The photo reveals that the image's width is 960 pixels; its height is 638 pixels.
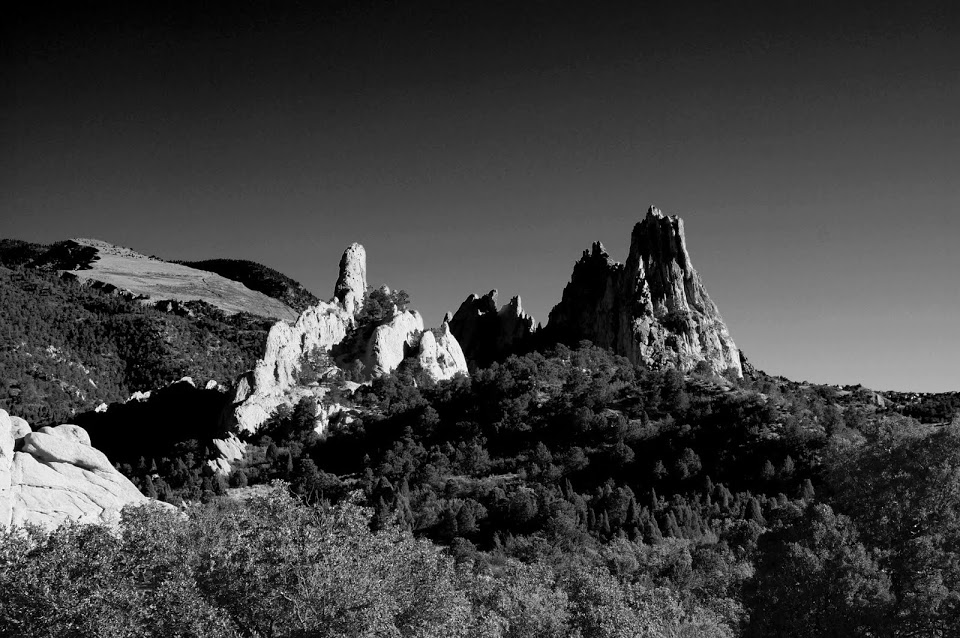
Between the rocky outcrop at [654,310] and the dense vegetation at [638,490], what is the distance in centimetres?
905

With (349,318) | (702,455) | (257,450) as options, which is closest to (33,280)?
(349,318)

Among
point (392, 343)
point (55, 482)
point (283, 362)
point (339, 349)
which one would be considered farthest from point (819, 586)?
point (339, 349)

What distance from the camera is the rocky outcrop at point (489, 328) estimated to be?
143250mm

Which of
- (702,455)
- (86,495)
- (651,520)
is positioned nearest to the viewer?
(86,495)

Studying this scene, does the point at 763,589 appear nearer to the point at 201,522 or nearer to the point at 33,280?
the point at 201,522

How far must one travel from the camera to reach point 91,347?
151250 mm

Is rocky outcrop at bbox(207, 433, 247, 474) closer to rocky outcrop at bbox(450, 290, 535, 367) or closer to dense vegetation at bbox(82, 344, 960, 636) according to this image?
dense vegetation at bbox(82, 344, 960, 636)

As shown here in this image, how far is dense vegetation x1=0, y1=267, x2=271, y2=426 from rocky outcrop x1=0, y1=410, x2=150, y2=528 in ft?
263

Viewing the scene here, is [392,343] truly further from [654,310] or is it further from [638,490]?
[654,310]

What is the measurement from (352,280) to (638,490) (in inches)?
2494

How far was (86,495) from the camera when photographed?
39250mm

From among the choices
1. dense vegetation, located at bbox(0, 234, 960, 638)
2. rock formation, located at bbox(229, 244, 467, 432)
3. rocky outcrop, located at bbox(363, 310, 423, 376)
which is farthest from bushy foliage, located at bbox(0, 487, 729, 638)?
rocky outcrop, located at bbox(363, 310, 423, 376)

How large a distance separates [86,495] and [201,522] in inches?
456

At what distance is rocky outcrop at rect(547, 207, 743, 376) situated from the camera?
12562 cm
